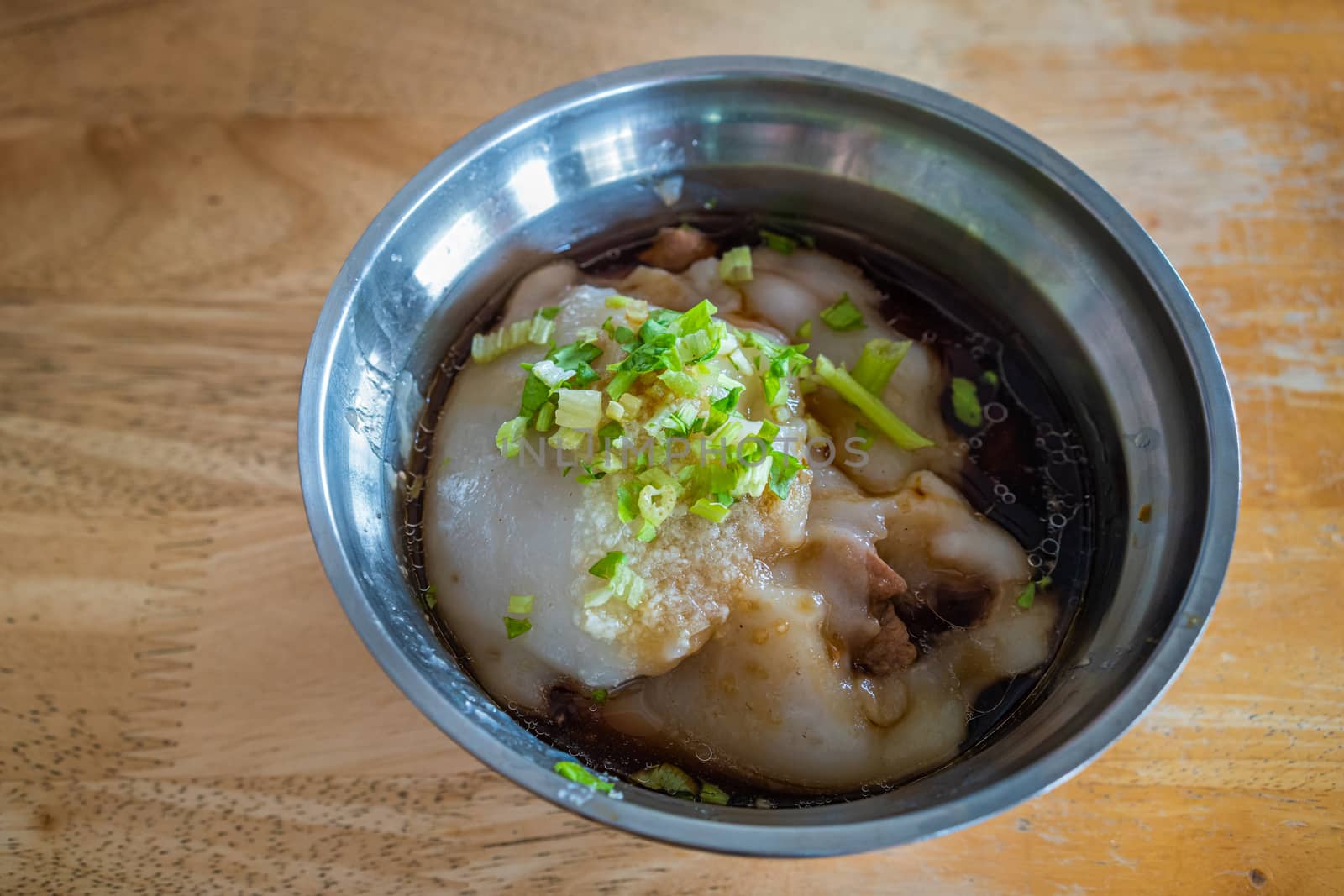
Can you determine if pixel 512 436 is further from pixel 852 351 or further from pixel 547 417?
pixel 852 351

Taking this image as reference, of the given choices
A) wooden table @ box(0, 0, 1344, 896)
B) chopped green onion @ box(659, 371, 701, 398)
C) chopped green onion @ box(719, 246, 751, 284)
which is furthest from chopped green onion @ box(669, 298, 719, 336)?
wooden table @ box(0, 0, 1344, 896)

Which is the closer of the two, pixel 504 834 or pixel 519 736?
pixel 519 736

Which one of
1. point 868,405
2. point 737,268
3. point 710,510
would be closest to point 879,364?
point 868,405

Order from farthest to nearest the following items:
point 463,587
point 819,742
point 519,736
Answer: point 463,587 < point 819,742 < point 519,736

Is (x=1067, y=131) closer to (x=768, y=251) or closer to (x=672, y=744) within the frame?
(x=768, y=251)

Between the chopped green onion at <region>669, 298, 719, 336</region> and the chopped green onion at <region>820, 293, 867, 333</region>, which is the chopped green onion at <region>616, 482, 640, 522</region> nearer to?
the chopped green onion at <region>669, 298, 719, 336</region>

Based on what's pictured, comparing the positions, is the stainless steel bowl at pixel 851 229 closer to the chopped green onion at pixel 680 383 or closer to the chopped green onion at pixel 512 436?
the chopped green onion at pixel 512 436

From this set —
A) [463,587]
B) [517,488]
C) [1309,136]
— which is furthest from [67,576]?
[1309,136]
